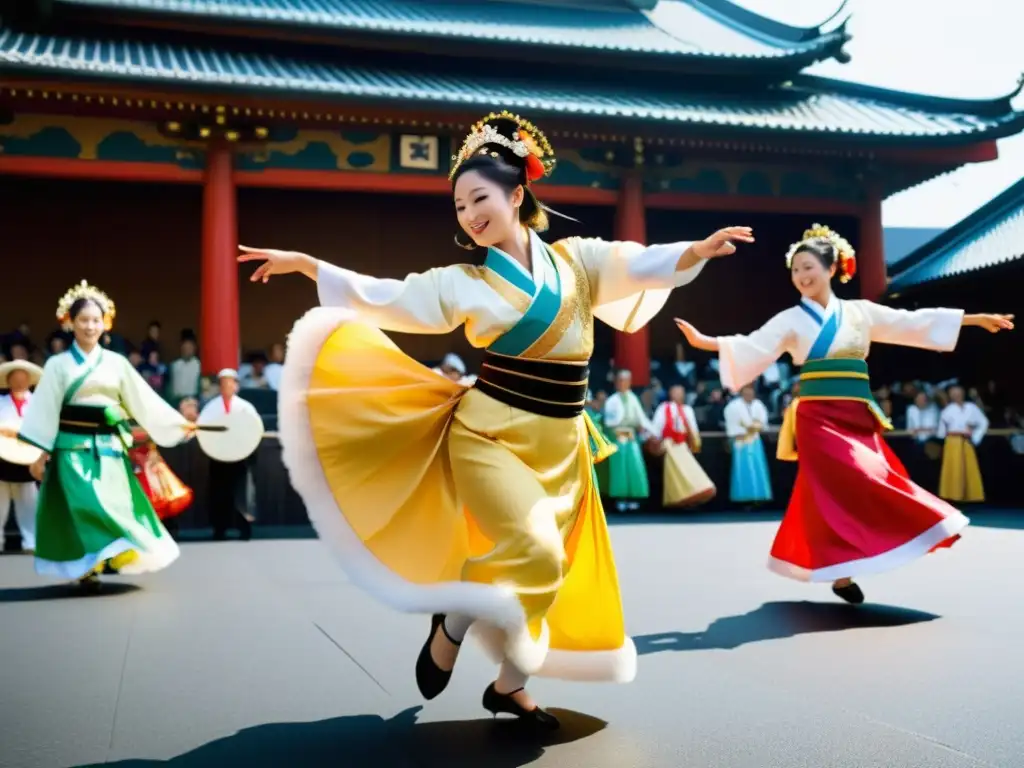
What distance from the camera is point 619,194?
12789mm

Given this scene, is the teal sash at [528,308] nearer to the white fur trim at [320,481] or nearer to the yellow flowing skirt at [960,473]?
the white fur trim at [320,481]

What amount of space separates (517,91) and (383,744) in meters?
10.8

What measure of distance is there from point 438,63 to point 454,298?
11105 mm

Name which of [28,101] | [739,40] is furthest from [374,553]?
[739,40]

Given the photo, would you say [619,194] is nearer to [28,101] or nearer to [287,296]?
[287,296]

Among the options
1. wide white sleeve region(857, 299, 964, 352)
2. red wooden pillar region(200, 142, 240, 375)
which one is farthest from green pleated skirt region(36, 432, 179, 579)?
red wooden pillar region(200, 142, 240, 375)

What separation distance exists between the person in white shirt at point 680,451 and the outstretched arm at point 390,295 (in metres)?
8.63

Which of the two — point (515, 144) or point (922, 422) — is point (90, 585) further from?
point (922, 422)

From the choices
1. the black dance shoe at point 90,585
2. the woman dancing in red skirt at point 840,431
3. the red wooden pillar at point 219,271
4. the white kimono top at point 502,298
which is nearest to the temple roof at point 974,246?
the woman dancing in red skirt at point 840,431

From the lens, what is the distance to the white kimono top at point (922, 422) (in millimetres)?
12773

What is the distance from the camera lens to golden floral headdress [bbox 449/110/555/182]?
10.5 feet

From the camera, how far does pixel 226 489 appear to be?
30.3 feet

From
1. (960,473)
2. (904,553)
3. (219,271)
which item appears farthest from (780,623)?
(960,473)

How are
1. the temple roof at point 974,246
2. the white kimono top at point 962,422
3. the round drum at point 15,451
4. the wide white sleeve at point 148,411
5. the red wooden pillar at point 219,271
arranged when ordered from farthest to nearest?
the temple roof at point 974,246, the white kimono top at point 962,422, the red wooden pillar at point 219,271, the round drum at point 15,451, the wide white sleeve at point 148,411
